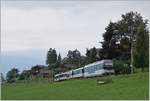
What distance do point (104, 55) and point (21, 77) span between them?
40.5m

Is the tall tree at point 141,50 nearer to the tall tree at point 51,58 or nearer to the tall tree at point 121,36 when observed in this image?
the tall tree at point 121,36

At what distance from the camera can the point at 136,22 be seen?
8469 cm

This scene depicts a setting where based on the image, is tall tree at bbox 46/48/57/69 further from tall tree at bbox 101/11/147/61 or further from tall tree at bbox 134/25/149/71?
tall tree at bbox 134/25/149/71

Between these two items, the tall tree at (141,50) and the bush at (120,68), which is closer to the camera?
the tall tree at (141,50)

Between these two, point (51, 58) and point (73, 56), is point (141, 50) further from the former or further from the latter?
point (51, 58)

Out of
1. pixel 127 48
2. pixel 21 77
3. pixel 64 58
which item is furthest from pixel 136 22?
pixel 64 58

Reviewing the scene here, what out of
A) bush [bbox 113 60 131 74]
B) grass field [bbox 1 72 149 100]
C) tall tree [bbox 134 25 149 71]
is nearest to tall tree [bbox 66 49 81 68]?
bush [bbox 113 60 131 74]

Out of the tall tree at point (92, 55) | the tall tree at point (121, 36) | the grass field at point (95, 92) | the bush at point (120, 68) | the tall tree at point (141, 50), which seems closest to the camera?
the grass field at point (95, 92)

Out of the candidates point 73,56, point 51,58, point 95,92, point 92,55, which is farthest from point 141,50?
point 51,58

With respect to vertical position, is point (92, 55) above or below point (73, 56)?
below

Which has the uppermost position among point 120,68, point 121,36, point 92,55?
point 121,36

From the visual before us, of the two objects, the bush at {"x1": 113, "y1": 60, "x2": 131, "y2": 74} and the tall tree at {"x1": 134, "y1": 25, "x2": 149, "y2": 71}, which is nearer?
the tall tree at {"x1": 134, "y1": 25, "x2": 149, "y2": 71}

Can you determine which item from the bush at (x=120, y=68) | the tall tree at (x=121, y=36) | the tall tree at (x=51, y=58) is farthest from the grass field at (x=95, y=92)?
the tall tree at (x=51, y=58)

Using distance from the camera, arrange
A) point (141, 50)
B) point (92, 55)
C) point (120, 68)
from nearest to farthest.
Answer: point (141, 50)
point (120, 68)
point (92, 55)
